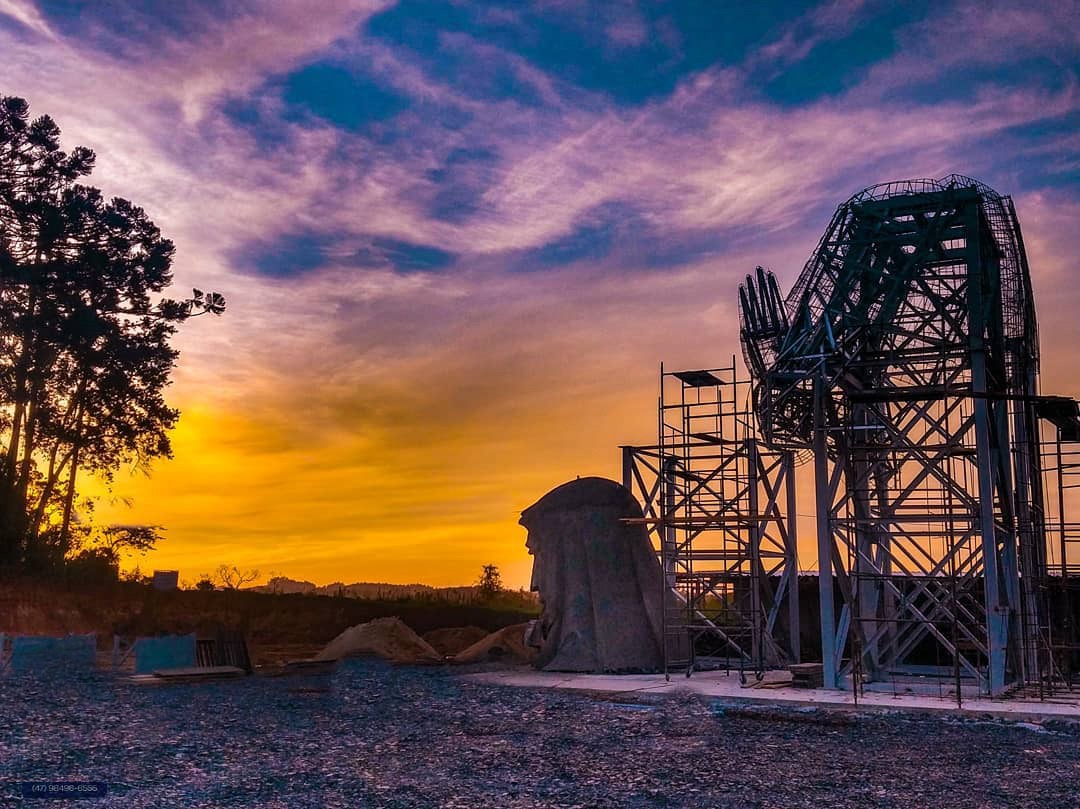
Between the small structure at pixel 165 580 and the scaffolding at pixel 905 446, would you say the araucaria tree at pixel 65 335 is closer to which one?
the small structure at pixel 165 580

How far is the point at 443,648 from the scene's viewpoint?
41.0 meters

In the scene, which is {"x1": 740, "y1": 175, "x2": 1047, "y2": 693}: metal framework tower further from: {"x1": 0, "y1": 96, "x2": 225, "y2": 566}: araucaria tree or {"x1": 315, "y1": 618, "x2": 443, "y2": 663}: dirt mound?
{"x1": 0, "y1": 96, "x2": 225, "y2": 566}: araucaria tree


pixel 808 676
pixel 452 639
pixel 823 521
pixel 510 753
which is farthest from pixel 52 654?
pixel 823 521

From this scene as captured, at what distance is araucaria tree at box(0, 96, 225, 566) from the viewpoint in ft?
140

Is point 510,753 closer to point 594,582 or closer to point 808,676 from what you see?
point 808,676

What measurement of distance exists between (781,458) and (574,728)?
1357cm

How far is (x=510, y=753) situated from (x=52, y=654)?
67.9ft

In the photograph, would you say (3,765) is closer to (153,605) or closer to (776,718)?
(776,718)

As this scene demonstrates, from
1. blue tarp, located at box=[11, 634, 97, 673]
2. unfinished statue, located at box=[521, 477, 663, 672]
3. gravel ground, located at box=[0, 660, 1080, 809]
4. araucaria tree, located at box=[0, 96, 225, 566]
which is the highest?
araucaria tree, located at box=[0, 96, 225, 566]

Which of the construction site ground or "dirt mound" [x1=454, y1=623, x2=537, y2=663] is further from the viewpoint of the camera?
"dirt mound" [x1=454, y1=623, x2=537, y2=663]

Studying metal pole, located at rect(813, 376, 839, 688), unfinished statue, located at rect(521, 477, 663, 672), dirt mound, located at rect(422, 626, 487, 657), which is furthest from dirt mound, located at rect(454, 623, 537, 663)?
metal pole, located at rect(813, 376, 839, 688)

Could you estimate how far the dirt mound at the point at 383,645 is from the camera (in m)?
32.6

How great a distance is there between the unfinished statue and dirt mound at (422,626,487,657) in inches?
418

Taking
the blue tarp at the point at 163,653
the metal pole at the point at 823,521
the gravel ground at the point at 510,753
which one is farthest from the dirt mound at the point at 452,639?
the metal pole at the point at 823,521
